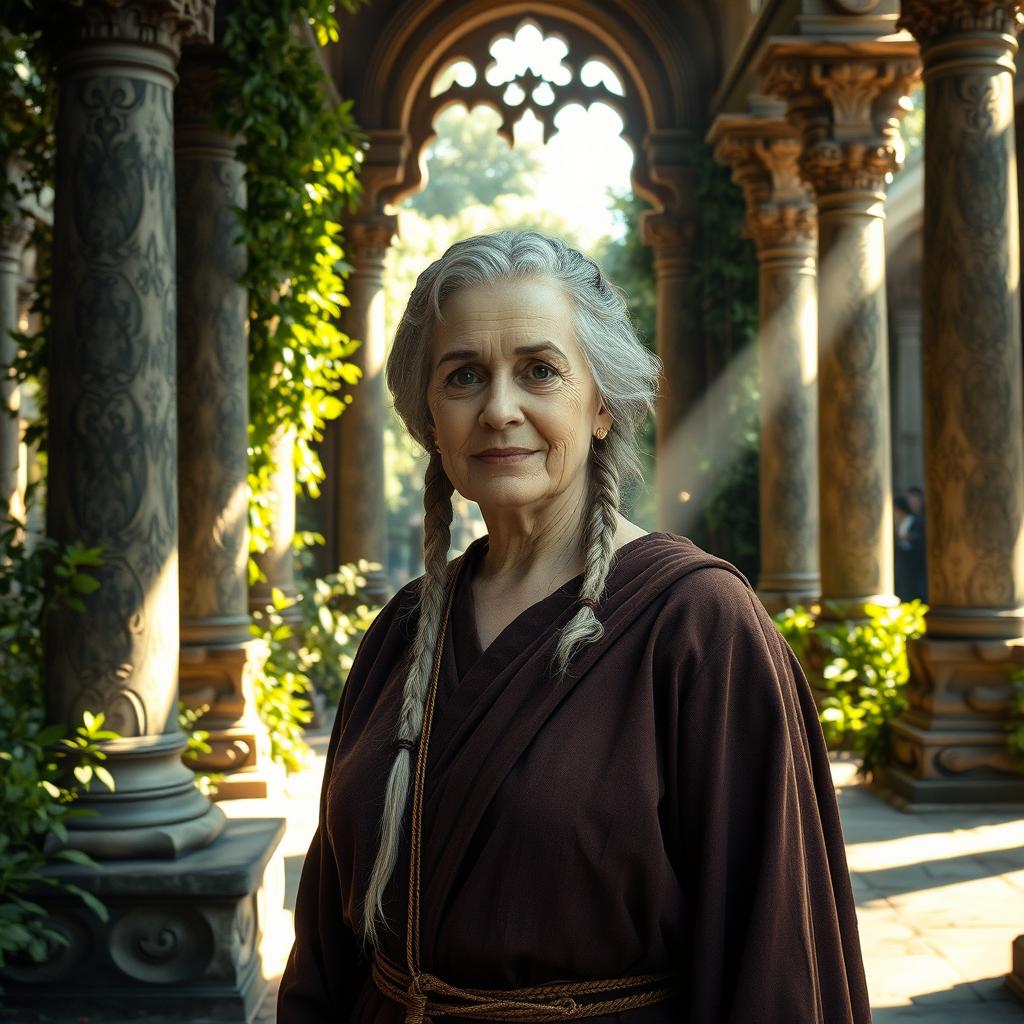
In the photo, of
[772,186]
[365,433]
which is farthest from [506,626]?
[365,433]

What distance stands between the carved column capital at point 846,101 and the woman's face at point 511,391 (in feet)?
24.4

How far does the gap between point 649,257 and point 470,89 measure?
9.08 ft

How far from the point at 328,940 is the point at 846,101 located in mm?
8011

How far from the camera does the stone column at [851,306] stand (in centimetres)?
891

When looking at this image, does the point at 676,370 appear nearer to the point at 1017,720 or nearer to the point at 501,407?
the point at 1017,720

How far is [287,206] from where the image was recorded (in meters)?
6.26

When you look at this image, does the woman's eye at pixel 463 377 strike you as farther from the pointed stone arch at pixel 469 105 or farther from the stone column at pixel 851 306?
the pointed stone arch at pixel 469 105

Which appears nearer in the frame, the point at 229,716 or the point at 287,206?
the point at 287,206

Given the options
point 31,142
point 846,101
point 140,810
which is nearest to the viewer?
point 140,810

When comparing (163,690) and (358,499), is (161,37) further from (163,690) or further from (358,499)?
(358,499)

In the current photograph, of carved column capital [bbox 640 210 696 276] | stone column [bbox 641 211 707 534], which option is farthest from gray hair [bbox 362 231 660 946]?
carved column capital [bbox 640 210 696 276]

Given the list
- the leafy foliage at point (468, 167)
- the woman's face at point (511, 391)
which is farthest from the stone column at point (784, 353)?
the leafy foliage at point (468, 167)

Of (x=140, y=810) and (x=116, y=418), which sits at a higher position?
(x=116, y=418)

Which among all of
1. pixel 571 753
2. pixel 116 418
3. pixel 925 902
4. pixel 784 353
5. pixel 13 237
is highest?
pixel 13 237
